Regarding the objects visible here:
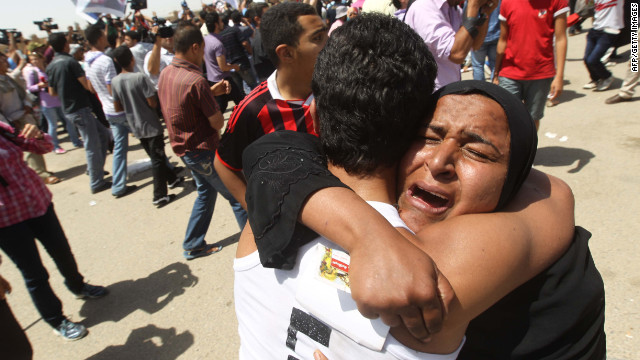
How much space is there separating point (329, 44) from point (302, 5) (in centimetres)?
148

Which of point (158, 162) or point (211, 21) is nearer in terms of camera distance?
point (158, 162)

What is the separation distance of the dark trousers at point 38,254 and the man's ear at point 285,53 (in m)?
2.19

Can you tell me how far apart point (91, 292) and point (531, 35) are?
4.90 m

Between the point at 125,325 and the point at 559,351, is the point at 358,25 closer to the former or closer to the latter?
the point at 559,351

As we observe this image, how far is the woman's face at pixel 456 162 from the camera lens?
40.4 inches

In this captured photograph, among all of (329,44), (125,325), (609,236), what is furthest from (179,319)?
(609,236)

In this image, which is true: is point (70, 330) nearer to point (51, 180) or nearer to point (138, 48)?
point (51, 180)

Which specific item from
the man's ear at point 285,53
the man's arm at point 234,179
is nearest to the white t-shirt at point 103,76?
the man's arm at point 234,179

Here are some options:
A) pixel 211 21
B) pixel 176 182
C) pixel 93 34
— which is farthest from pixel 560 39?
pixel 93 34

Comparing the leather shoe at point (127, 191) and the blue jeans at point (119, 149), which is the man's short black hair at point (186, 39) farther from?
the leather shoe at point (127, 191)

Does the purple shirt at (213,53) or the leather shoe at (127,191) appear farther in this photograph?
the purple shirt at (213,53)

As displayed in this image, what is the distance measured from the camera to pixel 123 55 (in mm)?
4910

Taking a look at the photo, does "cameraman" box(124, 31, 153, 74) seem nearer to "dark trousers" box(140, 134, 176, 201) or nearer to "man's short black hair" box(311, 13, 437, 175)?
"dark trousers" box(140, 134, 176, 201)

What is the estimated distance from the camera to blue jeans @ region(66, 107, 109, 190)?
5699 mm
